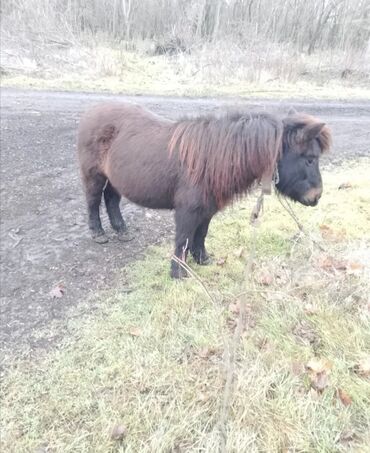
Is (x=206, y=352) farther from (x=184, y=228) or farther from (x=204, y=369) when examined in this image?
(x=184, y=228)

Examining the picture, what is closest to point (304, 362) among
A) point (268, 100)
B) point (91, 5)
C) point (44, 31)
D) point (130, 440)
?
point (130, 440)

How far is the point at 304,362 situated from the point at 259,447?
716 mm

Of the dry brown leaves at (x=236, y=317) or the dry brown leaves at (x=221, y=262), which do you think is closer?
the dry brown leaves at (x=236, y=317)

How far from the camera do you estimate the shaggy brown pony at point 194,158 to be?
10.5 feet

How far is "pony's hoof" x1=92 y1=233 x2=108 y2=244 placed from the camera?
15.5 feet

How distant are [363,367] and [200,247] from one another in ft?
6.38

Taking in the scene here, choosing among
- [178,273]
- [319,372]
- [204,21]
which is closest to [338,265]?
[319,372]

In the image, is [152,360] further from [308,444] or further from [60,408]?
[308,444]

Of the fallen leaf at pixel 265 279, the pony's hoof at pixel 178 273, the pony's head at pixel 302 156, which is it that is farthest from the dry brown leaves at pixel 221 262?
the pony's head at pixel 302 156

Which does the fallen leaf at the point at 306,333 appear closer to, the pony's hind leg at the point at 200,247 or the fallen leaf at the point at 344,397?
the fallen leaf at the point at 344,397

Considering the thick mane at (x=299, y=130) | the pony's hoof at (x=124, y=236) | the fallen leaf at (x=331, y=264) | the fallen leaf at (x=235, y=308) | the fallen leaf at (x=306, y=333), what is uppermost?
the thick mane at (x=299, y=130)

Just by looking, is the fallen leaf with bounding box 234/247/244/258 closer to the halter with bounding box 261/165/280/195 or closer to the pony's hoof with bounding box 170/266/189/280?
the pony's hoof with bounding box 170/266/189/280

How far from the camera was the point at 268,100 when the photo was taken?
11.7 metres

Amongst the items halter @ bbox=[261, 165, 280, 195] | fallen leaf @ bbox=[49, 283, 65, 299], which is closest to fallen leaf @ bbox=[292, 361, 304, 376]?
halter @ bbox=[261, 165, 280, 195]
